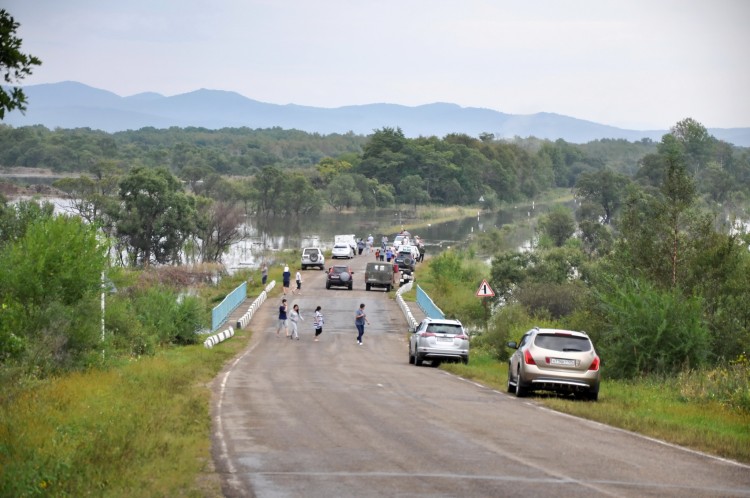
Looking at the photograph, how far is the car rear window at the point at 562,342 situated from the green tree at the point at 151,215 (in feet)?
229

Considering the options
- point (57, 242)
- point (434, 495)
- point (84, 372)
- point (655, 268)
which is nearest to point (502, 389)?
point (84, 372)

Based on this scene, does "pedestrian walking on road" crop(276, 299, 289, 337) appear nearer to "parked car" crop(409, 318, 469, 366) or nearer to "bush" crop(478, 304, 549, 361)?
"bush" crop(478, 304, 549, 361)

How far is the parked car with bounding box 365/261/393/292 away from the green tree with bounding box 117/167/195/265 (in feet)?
92.5

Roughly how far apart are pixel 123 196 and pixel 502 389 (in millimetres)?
70799

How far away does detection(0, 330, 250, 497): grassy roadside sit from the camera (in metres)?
11.5

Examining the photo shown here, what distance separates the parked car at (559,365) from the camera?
22.0 metres

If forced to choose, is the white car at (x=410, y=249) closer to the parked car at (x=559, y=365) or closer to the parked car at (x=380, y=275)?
the parked car at (x=380, y=275)

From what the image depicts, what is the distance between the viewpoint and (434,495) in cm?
1123

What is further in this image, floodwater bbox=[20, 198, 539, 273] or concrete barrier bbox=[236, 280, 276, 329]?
Answer: floodwater bbox=[20, 198, 539, 273]

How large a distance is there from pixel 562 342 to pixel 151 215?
240 feet

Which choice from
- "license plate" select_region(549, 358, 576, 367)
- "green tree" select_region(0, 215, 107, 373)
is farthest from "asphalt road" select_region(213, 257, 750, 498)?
"green tree" select_region(0, 215, 107, 373)

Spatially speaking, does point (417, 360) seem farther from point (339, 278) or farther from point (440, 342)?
point (339, 278)

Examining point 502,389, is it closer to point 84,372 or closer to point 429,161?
point 84,372

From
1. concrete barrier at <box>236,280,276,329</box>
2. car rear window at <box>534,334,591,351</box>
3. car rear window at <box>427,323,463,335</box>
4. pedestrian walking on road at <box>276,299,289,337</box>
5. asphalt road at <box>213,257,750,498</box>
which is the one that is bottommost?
concrete barrier at <box>236,280,276,329</box>
